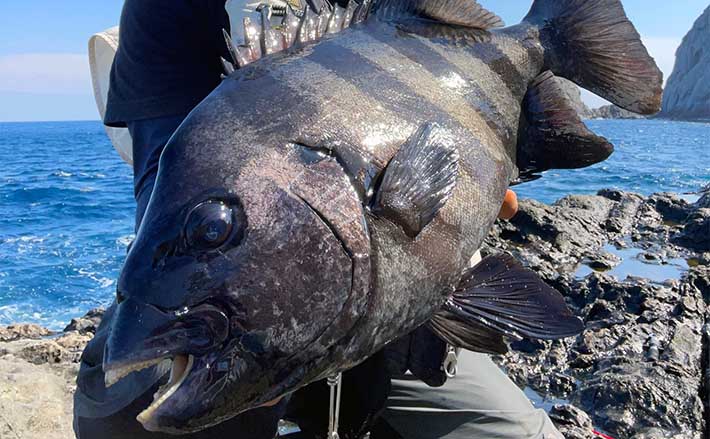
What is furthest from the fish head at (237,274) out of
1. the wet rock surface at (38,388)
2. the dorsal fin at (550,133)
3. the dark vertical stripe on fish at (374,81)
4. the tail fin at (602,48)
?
the wet rock surface at (38,388)

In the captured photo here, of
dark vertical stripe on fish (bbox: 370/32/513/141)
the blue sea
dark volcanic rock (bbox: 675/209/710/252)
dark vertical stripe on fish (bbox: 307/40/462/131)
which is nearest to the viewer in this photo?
dark vertical stripe on fish (bbox: 307/40/462/131)

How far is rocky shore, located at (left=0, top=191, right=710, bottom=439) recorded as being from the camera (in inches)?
153

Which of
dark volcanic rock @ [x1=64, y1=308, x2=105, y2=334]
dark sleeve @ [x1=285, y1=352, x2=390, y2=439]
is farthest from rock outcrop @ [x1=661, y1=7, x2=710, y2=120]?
dark sleeve @ [x1=285, y1=352, x2=390, y2=439]

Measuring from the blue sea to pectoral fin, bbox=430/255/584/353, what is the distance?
8.02 meters

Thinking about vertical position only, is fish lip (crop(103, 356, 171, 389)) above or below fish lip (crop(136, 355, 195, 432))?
above

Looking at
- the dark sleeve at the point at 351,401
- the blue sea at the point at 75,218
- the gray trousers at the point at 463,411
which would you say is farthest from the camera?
the blue sea at the point at 75,218

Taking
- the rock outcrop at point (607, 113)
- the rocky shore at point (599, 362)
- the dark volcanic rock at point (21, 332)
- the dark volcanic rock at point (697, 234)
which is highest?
the rocky shore at point (599, 362)

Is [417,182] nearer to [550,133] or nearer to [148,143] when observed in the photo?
[550,133]

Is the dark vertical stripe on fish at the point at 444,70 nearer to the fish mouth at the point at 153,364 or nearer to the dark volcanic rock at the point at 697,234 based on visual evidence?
the fish mouth at the point at 153,364

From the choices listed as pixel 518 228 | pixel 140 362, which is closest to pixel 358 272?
pixel 140 362

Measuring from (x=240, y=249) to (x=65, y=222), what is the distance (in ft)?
55.9

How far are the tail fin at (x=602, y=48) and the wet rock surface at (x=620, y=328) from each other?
2.53 meters

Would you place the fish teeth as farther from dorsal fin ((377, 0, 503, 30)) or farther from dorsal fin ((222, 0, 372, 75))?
dorsal fin ((377, 0, 503, 30))

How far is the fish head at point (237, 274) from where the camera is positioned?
1.25 meters
